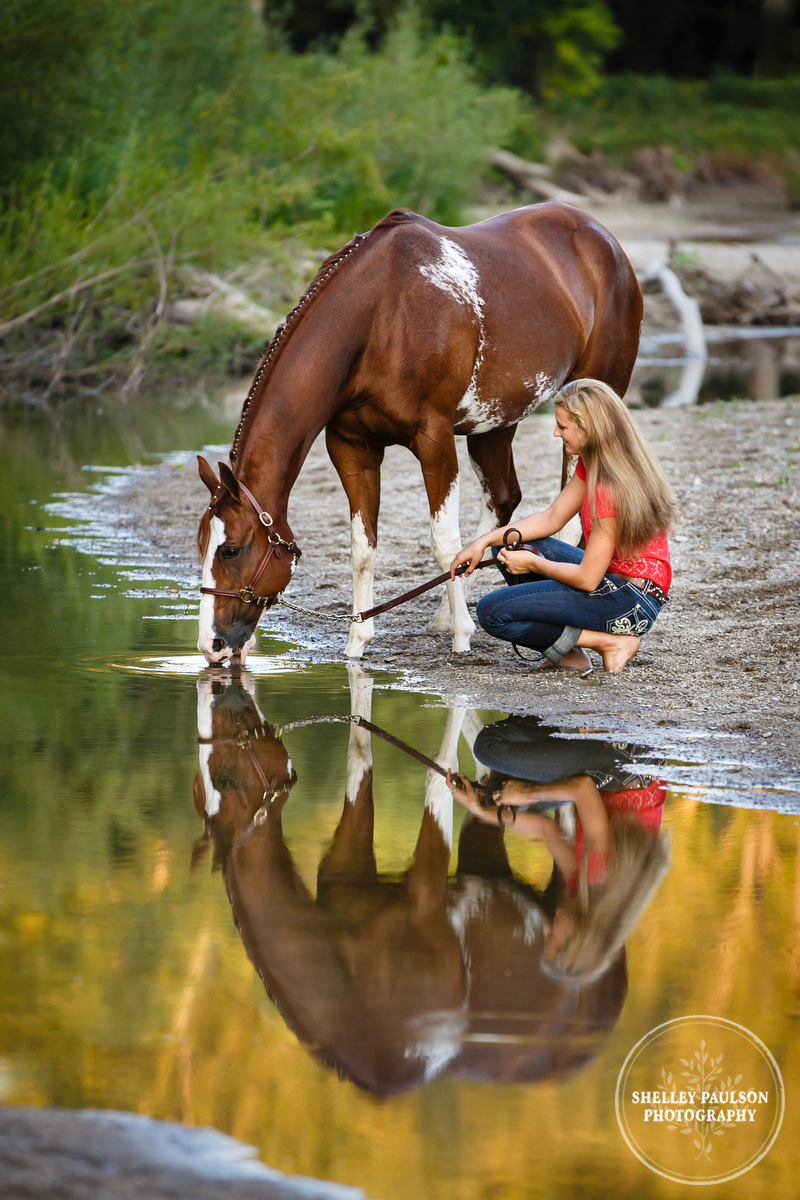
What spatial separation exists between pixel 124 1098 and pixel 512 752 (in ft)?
7.92

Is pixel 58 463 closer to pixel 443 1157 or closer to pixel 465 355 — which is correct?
pixel 465 355

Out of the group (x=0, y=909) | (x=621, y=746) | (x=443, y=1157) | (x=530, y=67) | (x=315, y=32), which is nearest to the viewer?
(x=443, y=1157)

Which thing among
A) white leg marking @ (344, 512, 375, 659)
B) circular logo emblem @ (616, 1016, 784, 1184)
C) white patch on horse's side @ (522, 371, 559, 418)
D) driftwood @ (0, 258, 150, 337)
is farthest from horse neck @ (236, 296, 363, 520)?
driftwood @ (0, 258, 150, 337)

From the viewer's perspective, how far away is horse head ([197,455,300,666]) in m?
5.52

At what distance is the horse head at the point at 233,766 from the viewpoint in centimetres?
417

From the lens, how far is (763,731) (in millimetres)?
4875

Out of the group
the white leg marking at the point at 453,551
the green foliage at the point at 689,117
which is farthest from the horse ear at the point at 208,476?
the green foliage at the point at 689,117

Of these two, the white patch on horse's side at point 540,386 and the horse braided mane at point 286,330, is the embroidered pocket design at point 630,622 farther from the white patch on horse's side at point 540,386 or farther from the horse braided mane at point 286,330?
the horse braided mane at point 286,330

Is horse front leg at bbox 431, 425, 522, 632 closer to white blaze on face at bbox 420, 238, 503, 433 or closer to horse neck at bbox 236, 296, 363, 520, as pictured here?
white blaze on face at bbox 420, 238, 503, 433

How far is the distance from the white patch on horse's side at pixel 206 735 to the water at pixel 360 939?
0.02m

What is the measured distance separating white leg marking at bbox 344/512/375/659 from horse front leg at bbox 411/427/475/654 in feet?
1.07

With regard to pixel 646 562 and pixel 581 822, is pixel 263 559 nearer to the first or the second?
pixel 646 562

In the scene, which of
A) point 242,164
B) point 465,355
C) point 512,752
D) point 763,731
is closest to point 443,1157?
point 512,752

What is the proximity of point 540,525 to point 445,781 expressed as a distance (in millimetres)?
1698
